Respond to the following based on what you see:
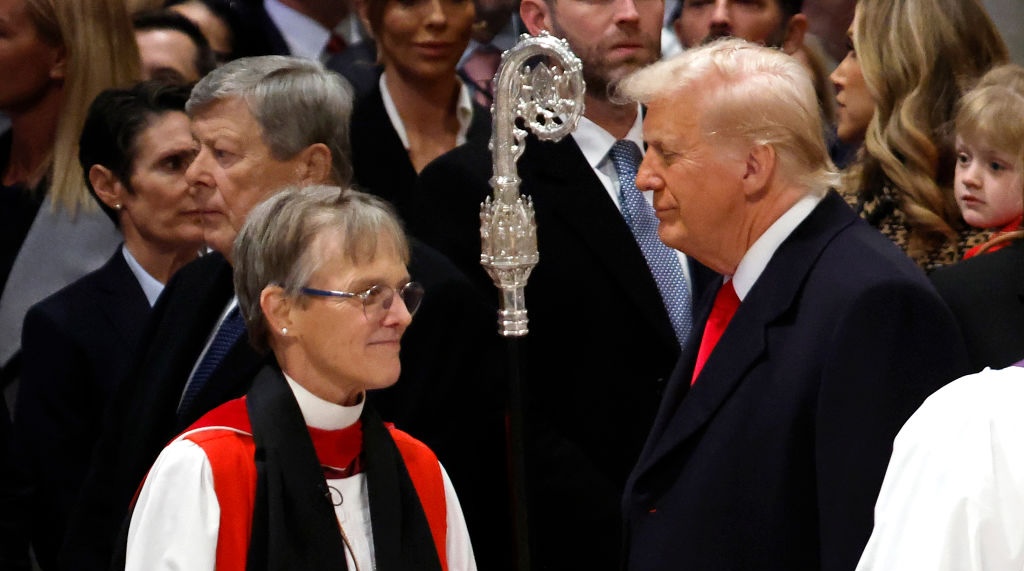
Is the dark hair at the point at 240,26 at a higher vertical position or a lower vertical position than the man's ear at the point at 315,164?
higher

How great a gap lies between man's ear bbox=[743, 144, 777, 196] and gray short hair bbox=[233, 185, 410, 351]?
71 centimetres

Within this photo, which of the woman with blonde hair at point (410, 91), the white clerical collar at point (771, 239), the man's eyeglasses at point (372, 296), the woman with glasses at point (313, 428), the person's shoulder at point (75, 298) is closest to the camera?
the woman with glasses at point (313, 428)

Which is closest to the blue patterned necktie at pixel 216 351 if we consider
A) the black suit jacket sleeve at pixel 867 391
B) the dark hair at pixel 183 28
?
the black suit jacket sleeve at pixel 867 391

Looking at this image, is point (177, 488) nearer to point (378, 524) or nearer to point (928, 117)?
point (378, 524)

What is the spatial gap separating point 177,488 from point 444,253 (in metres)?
Result: 1.33

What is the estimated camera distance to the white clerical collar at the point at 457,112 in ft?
16.1

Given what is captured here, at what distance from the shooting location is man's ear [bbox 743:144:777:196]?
328cm

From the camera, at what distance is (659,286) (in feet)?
13.4

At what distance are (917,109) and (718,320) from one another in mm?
1170

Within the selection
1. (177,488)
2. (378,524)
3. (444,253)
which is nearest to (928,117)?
(444,253)

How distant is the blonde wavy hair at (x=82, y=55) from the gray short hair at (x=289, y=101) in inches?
37.7

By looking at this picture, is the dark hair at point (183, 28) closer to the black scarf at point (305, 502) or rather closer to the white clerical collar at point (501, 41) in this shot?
the white clerical collar at point (501, 41)

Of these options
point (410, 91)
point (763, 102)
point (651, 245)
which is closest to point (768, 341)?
point (763, 102)

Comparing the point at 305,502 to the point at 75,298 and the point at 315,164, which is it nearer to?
the point at 315,164
